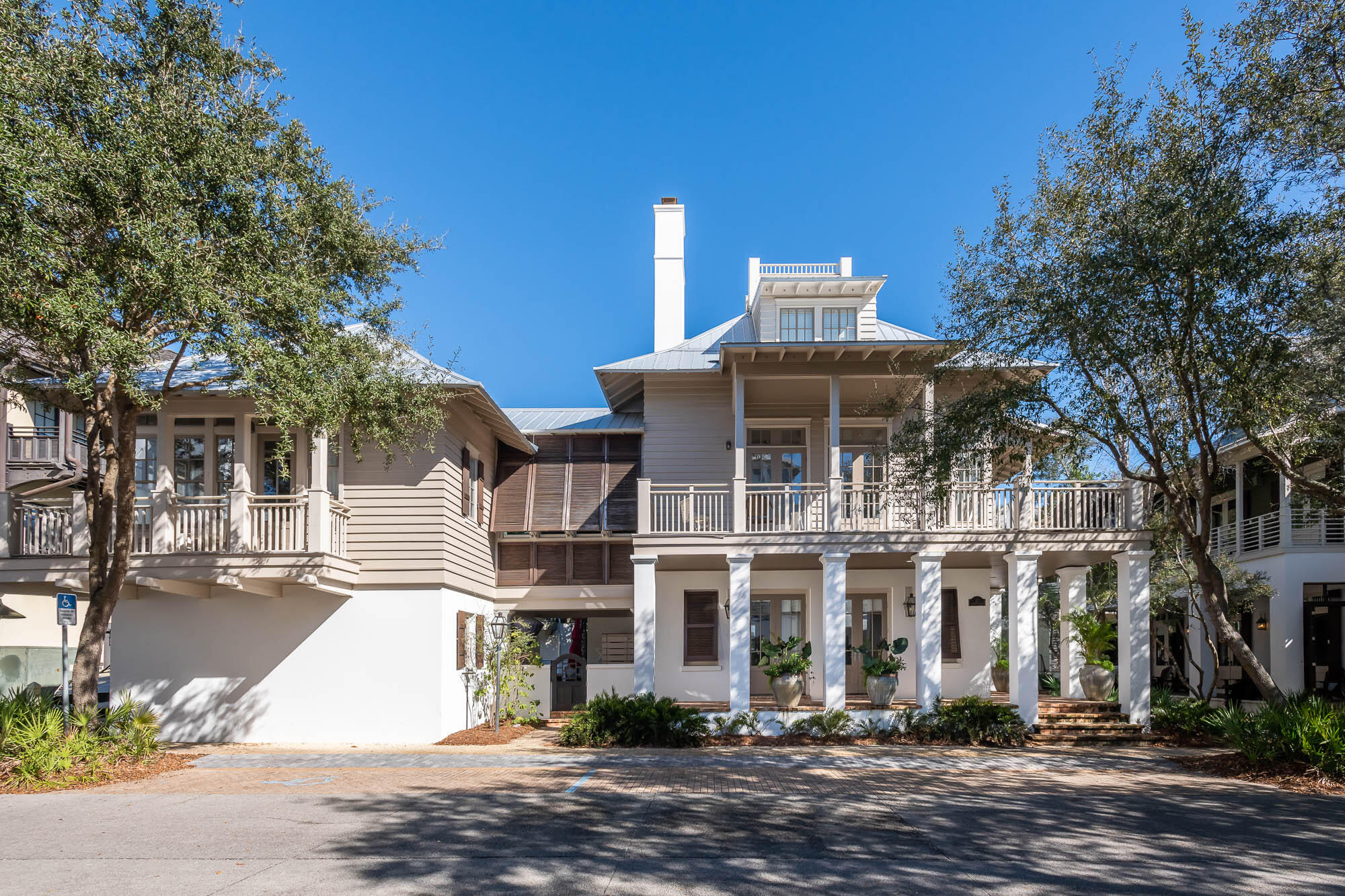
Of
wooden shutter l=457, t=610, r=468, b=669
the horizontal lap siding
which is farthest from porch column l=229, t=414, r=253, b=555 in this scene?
the horizontal lap siding

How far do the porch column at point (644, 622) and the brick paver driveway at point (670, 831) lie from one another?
10.0 ft

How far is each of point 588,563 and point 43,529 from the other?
9.58 meters

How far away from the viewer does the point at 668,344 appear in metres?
20.9

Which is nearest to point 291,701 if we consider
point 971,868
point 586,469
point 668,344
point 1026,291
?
point 586,469

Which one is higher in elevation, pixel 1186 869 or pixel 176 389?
pixel 176 389

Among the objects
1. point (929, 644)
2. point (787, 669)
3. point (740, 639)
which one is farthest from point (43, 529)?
point (929, 644)

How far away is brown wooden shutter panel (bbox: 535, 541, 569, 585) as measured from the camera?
20.2 meters

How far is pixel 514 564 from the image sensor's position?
67.5ft

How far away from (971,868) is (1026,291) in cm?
837

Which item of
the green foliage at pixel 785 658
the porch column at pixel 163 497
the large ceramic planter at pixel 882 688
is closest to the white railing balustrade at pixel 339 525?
the porch column at pixel 163 497

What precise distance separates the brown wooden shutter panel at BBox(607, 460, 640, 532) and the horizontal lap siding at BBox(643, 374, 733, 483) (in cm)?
75

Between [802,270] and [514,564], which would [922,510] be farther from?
[514,564]

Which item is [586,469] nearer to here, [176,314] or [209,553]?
[209,553]

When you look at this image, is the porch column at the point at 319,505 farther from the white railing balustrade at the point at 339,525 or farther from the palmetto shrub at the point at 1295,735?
the palmetto shrub at the point at 1295,735
